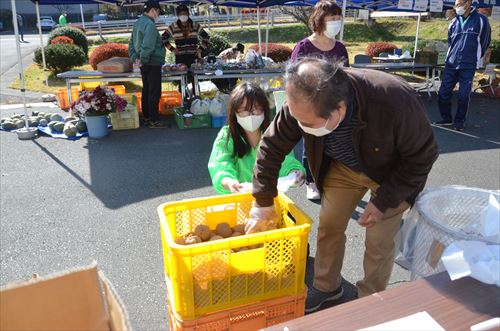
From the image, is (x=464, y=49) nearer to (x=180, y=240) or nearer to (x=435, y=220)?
(x=435, y=220)

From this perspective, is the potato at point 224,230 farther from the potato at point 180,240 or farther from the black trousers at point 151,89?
the black trousers at point 151,89

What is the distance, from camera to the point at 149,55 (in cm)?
652

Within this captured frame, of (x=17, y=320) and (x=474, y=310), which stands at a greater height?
(x=17, y=320)

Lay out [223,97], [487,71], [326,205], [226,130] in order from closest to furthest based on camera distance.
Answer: [326,205]
[226,130]
[223,97]
[487,71]

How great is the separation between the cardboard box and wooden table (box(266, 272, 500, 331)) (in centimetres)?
45

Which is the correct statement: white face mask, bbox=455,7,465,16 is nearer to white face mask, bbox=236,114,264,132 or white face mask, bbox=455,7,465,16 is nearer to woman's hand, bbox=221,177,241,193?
white face mask, bbox=236,114,264,132

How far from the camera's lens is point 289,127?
6.32 ft

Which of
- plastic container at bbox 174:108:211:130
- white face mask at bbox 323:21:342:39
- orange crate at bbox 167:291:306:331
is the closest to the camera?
orange crate at bbox 167:291:306:331

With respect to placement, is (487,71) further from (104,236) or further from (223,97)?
(104,236)

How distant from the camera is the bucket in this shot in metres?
6.20

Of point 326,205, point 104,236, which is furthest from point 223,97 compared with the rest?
point 326,205

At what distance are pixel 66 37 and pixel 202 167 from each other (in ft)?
36.2

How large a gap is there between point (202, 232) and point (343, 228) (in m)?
0.82

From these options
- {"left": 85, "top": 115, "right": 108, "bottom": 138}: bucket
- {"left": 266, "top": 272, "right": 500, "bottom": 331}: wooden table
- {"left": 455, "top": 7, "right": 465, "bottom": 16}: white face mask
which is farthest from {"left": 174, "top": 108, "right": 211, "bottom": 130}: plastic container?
{"left": 266, "top": 272, "right": 500, "bottom": 331}: wooden table
